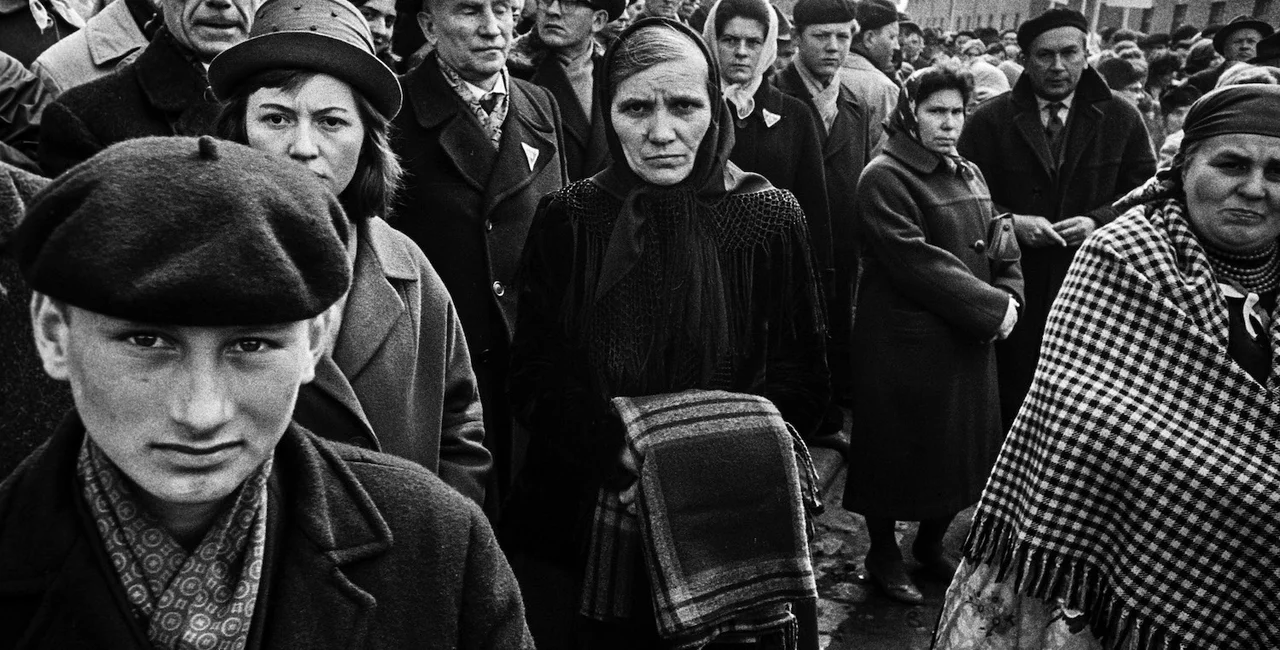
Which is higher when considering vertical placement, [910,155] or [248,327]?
[248,327]

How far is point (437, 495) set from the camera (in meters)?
1.54

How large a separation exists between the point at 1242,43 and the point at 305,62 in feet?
28.7

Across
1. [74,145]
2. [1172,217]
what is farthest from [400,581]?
[1172,217]

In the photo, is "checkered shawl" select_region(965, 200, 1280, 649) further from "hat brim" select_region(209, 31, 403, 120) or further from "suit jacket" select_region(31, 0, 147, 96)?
"suit jacket" select_region(31, 0, 147, 96)

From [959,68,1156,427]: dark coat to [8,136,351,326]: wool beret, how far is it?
16.1 feet

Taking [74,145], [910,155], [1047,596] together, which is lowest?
[1047,596]

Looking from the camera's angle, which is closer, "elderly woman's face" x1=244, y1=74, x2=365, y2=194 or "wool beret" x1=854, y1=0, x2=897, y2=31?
"elderly woman's face" x1=244, y1=74, x2=365, y2=194

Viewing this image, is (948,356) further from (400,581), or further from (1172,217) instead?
(400,581)

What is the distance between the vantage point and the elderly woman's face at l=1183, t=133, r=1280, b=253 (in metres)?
2.89

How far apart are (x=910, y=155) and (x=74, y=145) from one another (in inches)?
122

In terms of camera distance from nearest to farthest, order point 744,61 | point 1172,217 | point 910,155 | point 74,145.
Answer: point 74,145 → point 1172,217 → point 910,155 → point 744,61

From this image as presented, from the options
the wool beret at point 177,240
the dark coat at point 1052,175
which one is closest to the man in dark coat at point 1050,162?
the dark coat at point 1052,175

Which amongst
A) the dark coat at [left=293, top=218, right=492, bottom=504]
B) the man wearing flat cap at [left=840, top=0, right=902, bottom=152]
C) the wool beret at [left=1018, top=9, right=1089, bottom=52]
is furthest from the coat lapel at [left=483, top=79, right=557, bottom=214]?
the wool beret at [left=1018, top=9, right=1089, bottom=52]

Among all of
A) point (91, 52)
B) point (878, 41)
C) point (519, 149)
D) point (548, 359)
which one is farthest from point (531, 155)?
point (878, 41)
